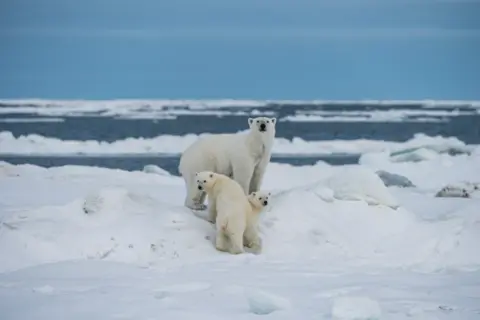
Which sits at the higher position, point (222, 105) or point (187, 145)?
point (222, 105)

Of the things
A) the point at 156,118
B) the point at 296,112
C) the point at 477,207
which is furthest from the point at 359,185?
the point at 156,118

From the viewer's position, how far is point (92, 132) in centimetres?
897

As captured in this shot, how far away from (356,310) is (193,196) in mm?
1760

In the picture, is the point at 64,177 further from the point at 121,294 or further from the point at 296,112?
the point at 121,294

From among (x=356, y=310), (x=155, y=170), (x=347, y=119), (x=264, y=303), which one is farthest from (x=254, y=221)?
(x=347, y=119)

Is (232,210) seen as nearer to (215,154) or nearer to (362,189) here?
(215,154)

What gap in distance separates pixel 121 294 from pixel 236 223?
3.12 feet

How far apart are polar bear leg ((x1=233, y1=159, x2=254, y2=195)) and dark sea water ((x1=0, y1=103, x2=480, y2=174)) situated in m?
2.77

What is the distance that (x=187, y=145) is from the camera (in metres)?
8.78

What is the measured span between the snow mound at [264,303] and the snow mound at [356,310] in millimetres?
195

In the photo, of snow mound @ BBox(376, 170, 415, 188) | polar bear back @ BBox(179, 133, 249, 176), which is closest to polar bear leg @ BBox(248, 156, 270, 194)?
polar bear back @ BBox(179, 133, 249, 176)

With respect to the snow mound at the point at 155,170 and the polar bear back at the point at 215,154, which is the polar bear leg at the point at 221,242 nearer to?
the polar bear back at the point at 215,154

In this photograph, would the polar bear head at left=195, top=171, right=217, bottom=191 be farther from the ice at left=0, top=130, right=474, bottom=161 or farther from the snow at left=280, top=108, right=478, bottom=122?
the ice at left=0, top=130, right=474, bottom=161

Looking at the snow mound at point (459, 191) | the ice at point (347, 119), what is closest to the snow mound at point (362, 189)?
the snow mound at point (459, 191)
